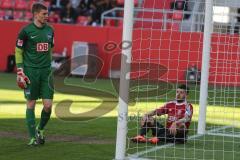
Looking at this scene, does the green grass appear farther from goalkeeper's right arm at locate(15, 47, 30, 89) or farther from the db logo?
the db logo

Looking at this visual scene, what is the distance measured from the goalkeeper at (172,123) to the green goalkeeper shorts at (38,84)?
5.26ft

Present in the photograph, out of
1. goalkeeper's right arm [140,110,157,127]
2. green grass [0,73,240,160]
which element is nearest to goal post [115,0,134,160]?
green grass [0,73,240,160]

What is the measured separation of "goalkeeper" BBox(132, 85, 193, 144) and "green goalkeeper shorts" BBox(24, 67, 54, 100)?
1.60m

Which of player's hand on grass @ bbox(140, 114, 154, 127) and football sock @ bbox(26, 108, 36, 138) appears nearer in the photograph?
football sock @ bbox(26, 108, 36, 138)

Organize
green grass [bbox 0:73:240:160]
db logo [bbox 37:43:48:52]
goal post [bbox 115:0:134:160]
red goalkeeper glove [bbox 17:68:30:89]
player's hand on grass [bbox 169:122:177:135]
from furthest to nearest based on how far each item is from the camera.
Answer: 1. player's hand on grass [bbox 169:122:177:135]
2. db logo [bbox 37:43:48:52]
3. red goalkeeper glove [bbox 17:68:30:89]
4. green grass [bbox 0:73:240:160]
5. goal post [bbox 115:0:134:160]

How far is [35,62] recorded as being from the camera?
1066 cm

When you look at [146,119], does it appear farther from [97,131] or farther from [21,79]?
[21,79]

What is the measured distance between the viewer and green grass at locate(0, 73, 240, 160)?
33.0 feet

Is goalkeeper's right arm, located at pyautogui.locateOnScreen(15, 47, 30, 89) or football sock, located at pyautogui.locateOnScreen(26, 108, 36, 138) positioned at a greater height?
goalkeeper's right arm, located at pyautogui.locateOnScreen(15, 47, 30, 89)

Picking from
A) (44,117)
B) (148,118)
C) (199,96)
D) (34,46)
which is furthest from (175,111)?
(34,46)

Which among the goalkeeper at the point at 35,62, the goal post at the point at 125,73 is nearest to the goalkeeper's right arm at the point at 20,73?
the goalkeeper at the point at 35,62

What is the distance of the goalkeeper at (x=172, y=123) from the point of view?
36.7ft

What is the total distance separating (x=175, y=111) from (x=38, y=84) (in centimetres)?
230

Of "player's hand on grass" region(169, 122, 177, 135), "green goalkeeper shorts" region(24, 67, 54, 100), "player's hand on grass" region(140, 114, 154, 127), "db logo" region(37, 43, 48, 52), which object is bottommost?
"player's hand on grass" region(169, 122, 177, 135)
